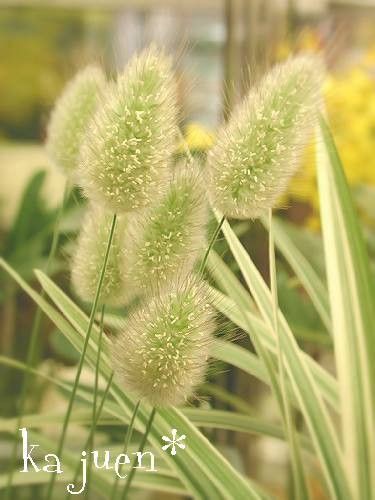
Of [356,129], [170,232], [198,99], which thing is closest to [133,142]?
[170,232]

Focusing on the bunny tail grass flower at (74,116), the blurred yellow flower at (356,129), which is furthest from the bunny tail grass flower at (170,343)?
the blurred yellow flower at (356,129)

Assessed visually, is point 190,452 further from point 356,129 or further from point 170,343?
point 356,129

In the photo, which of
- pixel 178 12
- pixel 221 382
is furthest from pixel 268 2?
pixel 221 382

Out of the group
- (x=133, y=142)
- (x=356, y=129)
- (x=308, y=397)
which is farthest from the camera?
(x=356, y=129)

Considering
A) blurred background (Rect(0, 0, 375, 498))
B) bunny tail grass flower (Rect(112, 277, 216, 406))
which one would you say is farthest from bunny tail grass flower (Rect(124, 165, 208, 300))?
blurred background (Rect(0, 0, 375, 498))

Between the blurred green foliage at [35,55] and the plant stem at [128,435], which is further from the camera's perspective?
the blurred green foliage at [35,55]

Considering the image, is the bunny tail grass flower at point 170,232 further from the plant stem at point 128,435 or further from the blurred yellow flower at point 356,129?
the blurred yellow flower at point 356,129
